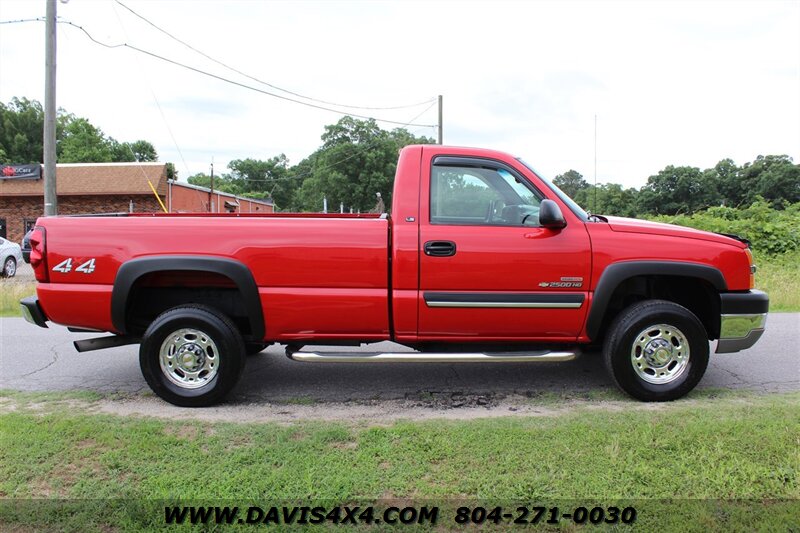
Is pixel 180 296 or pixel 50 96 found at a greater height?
pixel 50 96

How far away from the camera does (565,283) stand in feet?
13.7

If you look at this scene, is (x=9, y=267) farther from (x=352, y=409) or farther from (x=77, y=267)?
(x=352, y=409)

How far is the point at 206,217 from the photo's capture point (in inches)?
170

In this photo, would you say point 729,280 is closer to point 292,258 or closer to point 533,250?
point 533,250

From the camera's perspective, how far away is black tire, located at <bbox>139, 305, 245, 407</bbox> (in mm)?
4199

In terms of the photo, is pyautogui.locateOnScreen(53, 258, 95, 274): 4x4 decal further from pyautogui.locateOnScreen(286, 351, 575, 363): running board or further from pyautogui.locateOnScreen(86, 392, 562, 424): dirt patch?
pyautogui.locateOnScreen(286, 351, 575, 363): running board

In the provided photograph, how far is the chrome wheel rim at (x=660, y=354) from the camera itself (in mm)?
4270

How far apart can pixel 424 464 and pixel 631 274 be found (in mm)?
2249

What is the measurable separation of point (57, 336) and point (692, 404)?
744cm

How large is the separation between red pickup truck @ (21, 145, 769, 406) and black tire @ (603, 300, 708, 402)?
1cm

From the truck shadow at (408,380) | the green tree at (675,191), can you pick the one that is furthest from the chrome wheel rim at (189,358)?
the green tree at (675,191)

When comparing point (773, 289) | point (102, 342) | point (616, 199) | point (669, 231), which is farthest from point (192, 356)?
point (616, 199)

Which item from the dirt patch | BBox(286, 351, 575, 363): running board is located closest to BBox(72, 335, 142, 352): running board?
the dirt patch

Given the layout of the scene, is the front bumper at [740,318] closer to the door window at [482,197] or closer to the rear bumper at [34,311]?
the door window at [482,197]
